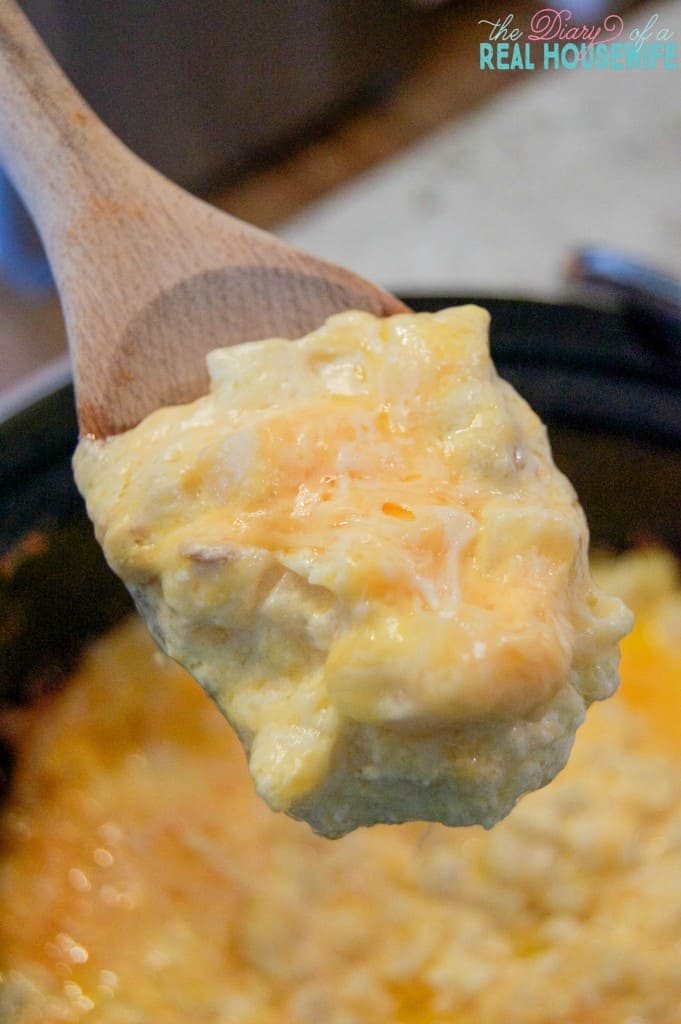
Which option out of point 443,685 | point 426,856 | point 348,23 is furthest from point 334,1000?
point 348,23

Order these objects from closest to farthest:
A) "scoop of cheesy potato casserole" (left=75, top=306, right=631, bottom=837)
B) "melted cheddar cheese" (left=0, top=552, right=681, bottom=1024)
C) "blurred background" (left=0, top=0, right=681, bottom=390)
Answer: "scoop of cheesy potato casserole" (left=75, top=306, right=631, bottom=837)
"melted cheddar cheese" (left=0, top=552, right=681, bottom=1024)
"blurred background" (left=0, top=0, right=681, bottom=390)

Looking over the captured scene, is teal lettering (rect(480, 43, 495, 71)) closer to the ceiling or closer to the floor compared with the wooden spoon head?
closer to the floor

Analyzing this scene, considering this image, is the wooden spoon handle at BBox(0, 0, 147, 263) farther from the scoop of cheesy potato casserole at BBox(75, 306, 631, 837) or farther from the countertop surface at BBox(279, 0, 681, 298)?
the countertop surface at BBox(279, 0, 681, 298)

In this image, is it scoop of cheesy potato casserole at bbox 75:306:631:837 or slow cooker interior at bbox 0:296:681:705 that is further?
slow cooker interior at bbox 0:296:681:705

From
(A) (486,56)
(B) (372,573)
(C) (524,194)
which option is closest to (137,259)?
(B) (372,573)

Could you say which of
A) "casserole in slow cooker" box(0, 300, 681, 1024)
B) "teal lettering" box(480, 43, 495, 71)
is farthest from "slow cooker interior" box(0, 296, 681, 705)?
"teal lettering" box(480, 43, 495, 71)

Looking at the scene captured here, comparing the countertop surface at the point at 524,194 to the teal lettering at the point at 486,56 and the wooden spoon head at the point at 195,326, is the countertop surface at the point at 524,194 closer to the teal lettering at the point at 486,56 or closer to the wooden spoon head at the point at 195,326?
the teal lettering at the point at 486,56

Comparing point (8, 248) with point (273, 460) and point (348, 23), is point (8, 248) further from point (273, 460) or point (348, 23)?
point (273, 460)

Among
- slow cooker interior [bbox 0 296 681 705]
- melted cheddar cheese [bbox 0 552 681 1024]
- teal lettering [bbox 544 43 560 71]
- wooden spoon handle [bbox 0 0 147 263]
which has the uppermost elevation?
wooden spoon handle [bbox 0 0 147 263]
